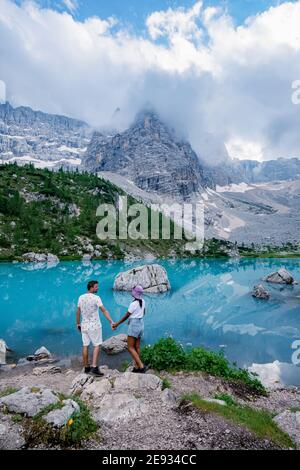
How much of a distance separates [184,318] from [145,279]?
1997 cm

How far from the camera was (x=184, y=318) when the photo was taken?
37062mm

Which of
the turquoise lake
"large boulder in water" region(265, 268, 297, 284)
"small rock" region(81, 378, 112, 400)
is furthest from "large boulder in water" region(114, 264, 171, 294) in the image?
"small rock" region(81, 378, 112, 400)

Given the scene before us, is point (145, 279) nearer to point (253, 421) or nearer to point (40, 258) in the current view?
point (253, 421)

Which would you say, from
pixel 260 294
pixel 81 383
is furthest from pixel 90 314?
pixel 260 294

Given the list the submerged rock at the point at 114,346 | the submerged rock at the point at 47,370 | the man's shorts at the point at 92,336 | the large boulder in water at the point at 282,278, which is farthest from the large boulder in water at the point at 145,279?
the man's shorts at the point at 92,336

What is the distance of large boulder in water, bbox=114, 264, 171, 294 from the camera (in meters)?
54.7

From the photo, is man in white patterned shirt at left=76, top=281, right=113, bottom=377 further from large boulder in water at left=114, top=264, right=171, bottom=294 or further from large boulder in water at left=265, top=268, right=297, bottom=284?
large boulder in water at left=265, top=268, right=297, bottom=284

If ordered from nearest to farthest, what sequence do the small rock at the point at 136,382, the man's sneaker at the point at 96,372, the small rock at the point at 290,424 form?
the small rock at the point at 290,424 < the small rock at the point at 136,382 < the man's sneaker at the point at 96,372

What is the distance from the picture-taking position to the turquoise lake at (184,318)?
25.5 m

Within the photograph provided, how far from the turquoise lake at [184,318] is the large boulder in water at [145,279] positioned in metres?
2.02

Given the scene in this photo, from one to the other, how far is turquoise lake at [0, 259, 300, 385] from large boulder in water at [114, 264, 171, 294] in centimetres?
202

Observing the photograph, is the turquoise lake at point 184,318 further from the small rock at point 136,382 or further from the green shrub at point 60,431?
the green shrub at point 60,431
